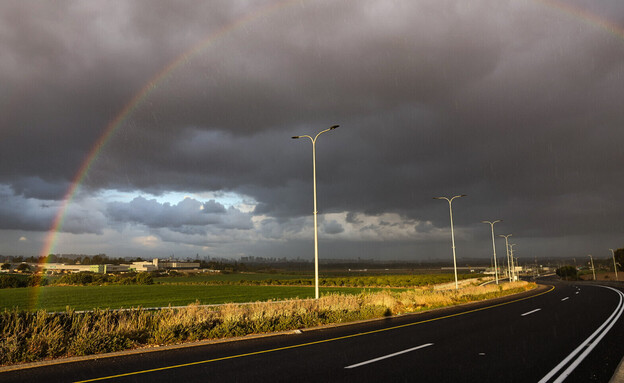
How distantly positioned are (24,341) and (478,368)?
11603mm

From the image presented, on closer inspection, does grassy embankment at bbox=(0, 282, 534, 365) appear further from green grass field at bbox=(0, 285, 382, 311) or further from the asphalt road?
green grass field at bbox=(0, 285, 382, 311)

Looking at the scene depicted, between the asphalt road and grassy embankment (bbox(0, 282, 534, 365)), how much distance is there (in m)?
1.11

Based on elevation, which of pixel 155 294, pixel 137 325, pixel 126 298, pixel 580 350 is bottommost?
pixel 155 294

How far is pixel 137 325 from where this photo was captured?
12703mm

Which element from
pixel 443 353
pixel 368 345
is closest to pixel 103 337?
pixel 368 345

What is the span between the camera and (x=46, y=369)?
868cm

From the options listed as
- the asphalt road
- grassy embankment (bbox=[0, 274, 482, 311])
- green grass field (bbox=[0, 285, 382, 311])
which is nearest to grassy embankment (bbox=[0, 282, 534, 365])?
the asphalt road

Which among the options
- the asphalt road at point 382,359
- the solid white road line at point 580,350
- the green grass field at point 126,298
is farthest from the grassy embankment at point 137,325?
the green grass field at point 126,298

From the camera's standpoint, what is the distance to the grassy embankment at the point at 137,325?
33.0ft

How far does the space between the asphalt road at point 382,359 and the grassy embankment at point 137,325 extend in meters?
1.11

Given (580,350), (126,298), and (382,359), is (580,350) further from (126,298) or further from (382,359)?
(126,298)

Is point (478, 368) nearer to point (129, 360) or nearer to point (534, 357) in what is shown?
point (534, 357)

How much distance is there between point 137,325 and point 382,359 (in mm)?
8397

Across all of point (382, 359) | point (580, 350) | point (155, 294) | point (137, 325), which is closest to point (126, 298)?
point (155, 294)
